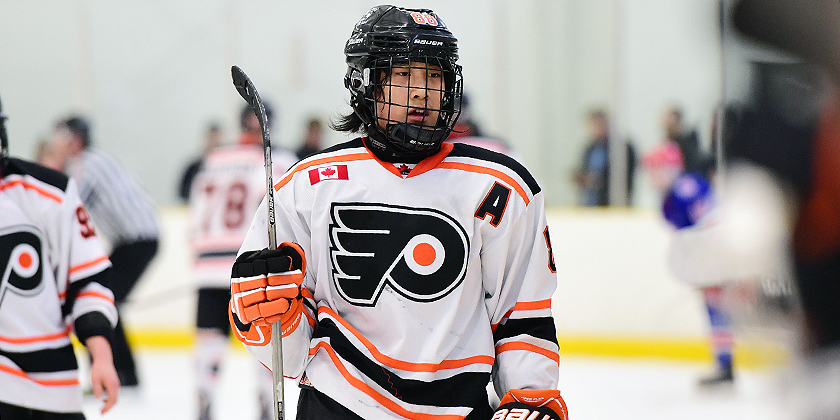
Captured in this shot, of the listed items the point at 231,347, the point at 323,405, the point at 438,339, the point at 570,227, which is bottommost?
the point at 231,347

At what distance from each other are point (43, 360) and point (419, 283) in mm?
907

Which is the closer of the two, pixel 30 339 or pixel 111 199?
pixel 30 339

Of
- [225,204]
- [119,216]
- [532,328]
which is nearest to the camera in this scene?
[532,328]

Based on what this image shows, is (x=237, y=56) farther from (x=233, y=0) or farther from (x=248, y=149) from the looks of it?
(x=248, y=149)

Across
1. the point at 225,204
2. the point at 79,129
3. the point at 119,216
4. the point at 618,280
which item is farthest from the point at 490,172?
the point at 618,280

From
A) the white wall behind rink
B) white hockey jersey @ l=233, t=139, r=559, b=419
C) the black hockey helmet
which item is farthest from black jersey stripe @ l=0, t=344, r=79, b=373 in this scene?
the white wall behind rink

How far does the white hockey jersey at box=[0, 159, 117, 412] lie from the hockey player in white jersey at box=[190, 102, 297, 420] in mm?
1888

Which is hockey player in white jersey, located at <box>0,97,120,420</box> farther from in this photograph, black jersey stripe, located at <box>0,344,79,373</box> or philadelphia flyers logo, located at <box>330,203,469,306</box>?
philadelphia flyers logo, located at <box>330,203,469,306</box>

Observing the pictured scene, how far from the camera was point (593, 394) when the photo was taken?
4.80 metres

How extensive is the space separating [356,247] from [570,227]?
15.0 feet

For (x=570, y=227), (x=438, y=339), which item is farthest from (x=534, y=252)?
(x=570, y=227)

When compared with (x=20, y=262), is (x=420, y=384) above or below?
below

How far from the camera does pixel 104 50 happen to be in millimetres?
6938

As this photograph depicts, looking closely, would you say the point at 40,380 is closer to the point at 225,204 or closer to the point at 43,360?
the point at 43,360
